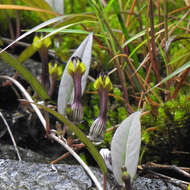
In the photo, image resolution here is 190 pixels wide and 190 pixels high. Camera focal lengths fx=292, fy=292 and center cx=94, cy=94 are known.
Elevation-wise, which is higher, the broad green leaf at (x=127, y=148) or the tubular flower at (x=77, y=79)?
the tubular flower at (x=77, y=79)

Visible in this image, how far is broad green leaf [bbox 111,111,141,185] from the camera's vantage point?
0.53 m

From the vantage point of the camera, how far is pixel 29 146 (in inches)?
37.4

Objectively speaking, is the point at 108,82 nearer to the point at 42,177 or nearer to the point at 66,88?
the point at 66,88

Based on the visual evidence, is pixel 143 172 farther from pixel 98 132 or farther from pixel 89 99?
pixel 89 99

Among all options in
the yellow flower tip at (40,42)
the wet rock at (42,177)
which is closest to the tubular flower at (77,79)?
the wet rock at (42,177)

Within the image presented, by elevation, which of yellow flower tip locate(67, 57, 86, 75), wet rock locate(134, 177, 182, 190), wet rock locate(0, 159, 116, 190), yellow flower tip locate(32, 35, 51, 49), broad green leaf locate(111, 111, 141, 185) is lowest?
wet rock locate(134, 177, 182, 190)

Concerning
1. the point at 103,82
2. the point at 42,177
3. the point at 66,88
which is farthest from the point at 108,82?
the point at 42,177

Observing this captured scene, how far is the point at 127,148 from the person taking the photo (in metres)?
0.54

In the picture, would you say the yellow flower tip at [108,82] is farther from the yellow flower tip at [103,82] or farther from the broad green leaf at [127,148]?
the broad green leaf at [127,148]

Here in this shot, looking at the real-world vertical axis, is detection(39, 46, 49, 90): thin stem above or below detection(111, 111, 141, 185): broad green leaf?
above

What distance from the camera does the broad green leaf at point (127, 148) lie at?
20.8 inches

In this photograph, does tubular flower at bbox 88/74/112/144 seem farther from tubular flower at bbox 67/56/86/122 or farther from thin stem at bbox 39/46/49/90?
thin stem at bbox 39/46/49/90

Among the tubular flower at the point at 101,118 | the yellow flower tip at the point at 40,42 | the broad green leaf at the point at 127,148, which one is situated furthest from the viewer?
the yellow flower tip at the point at 40,42

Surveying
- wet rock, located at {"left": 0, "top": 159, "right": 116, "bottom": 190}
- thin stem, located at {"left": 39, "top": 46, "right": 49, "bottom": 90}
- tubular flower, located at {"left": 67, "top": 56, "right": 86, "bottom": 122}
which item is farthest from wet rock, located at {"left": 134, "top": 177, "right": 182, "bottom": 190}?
thin stem, located at {"left": 39, "top": 46, "right": 49, "bottom": 90}
